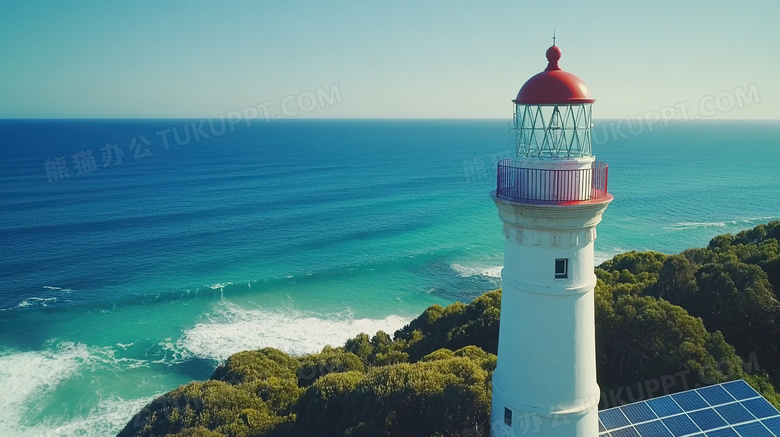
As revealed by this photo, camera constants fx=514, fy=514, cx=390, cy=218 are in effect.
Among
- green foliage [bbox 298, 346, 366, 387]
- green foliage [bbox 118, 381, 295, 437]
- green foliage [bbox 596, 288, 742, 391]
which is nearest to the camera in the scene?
green foliage [bbox 596, 288, 742, 391]

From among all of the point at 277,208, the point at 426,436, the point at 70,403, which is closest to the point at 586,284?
the point at 426,436

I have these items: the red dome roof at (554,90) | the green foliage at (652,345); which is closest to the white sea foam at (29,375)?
the green foliage at (652,345)

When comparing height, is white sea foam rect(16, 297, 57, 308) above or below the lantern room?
below

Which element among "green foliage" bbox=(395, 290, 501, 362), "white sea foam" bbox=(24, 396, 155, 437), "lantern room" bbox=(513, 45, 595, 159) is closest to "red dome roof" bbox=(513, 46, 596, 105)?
"lantern room" bbox=(513, 45, 595, 159)

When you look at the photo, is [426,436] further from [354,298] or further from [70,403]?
[354,298]

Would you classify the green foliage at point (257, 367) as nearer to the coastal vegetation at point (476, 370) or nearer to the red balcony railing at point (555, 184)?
the coastal vegetation at point (476, 370)

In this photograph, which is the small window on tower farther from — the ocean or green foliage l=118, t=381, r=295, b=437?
green foliage l=118, t=381, r=295, b=437
